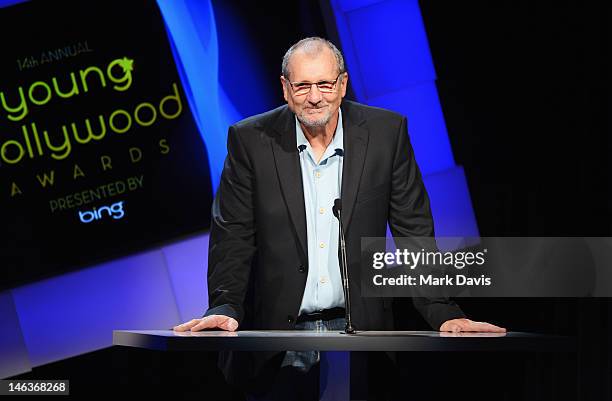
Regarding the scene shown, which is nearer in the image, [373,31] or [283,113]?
[283,113]

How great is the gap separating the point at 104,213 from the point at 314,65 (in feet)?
6.52

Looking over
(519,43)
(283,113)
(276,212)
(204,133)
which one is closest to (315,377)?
(276,212)

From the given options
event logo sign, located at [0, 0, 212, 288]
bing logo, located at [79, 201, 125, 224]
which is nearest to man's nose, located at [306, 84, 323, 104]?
event logo sign, located at [0, 0, 212, 288]

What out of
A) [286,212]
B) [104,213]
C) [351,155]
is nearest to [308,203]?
[286,212]

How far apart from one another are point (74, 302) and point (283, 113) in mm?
1942

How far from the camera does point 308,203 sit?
2465 millimetres

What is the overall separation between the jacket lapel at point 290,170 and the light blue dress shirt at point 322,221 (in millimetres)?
23

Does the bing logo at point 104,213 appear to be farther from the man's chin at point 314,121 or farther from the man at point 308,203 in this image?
the man's chin at point 314,121

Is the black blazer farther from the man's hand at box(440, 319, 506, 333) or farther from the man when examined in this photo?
the man's hand at box(440, 319, 506, 333)

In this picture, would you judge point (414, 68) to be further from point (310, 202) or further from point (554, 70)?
point (310, 202)

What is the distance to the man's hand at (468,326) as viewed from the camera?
2.04 meters

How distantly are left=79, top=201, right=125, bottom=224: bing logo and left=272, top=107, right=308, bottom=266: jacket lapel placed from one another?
1.70 metres

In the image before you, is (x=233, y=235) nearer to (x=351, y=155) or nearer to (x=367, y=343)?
(x=351, y=155)

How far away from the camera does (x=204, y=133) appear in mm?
4164
